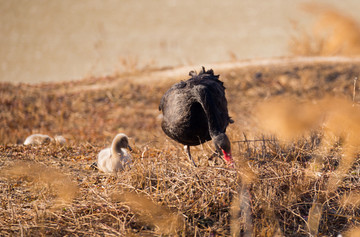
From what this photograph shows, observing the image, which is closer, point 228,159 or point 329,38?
point 228,159

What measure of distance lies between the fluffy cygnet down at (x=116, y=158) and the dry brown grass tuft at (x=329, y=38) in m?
11.9

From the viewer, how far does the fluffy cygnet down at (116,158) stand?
5.30 m

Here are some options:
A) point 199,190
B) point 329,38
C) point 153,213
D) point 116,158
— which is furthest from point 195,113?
point 329,38

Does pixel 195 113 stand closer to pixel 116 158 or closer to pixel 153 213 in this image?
pixel 116 158

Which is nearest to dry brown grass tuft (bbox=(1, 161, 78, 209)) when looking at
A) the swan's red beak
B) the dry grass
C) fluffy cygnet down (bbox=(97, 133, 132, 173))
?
the dry grass

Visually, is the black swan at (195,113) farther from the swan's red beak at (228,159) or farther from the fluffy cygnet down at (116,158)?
the fluffy cygnet down at (116,158)

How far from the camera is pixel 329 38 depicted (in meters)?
16.6

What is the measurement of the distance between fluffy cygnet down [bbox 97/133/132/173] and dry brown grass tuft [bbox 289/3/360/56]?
11925 mm

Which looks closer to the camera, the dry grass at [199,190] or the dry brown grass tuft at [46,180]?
the dry grass at [199,190]

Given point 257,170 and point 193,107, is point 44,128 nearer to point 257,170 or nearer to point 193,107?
point 193,107

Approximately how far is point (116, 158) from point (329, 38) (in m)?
13.7

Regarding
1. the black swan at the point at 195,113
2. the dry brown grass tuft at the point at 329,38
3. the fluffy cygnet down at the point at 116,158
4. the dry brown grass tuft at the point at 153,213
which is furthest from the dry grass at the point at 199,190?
the dry brown grass tuft at the point at 329,38

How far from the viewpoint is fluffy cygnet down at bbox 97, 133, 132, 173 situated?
17.4 ft

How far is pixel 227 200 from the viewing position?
4195 mm
